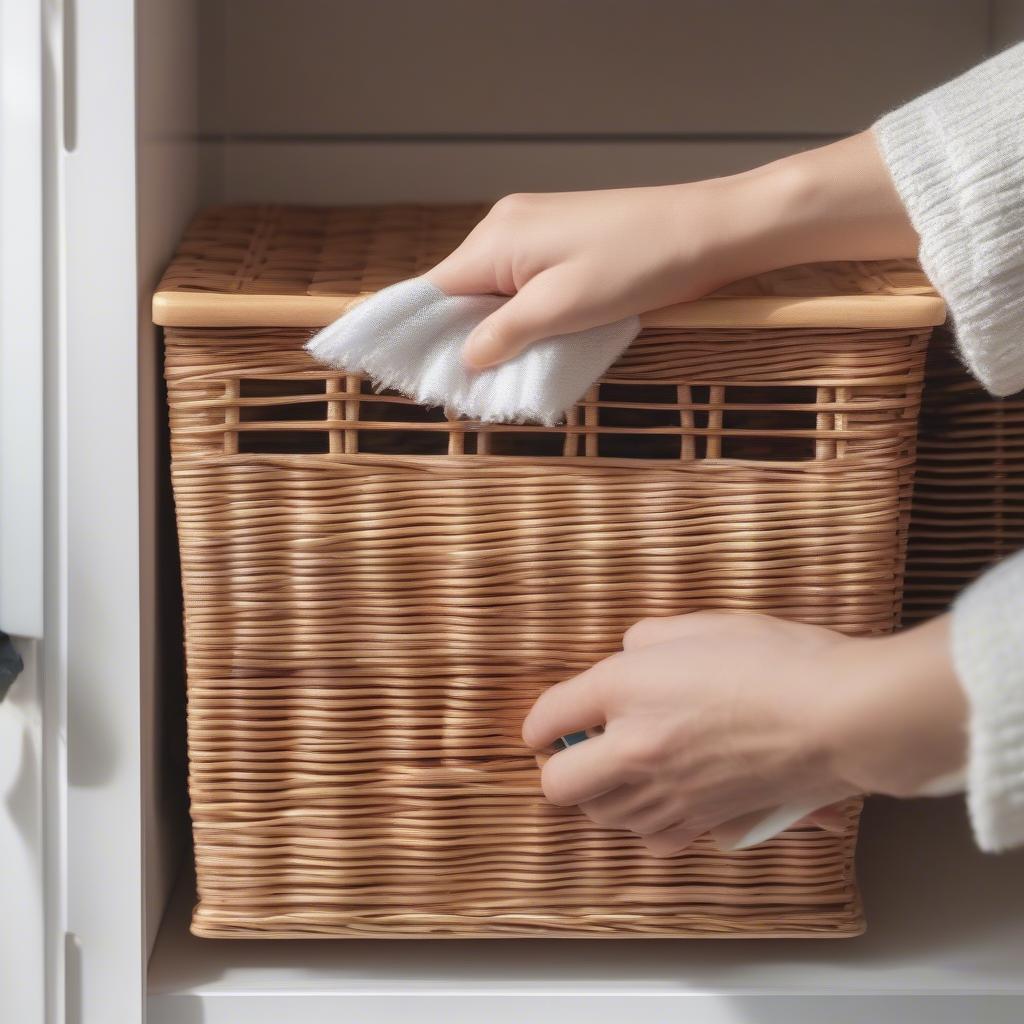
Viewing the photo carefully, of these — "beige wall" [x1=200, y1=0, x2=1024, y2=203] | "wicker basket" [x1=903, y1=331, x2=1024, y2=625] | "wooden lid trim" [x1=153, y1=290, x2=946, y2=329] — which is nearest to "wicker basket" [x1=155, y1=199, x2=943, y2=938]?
"wooden lid trim" [x1=153, y1=290, x2=946, y2=329]

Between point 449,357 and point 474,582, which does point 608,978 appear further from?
point 449,357

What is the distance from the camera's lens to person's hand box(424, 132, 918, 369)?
0.51 meters

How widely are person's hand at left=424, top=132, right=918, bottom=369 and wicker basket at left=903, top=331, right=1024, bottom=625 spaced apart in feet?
0.62

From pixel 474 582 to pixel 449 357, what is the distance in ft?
0.37

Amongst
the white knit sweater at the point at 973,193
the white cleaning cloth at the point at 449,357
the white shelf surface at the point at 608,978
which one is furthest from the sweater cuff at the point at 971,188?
the white shelf surface at the point at 608,978

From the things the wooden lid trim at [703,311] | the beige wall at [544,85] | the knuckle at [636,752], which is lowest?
the knuckle at [636,752]

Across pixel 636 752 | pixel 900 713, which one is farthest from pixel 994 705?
pixel 636 752

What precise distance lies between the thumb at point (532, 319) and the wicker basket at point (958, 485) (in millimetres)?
283

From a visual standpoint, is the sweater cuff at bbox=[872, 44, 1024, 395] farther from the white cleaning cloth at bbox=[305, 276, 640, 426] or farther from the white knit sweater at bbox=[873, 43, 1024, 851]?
the white cleaning cloth at bbox=[305, 276, 640, 426]

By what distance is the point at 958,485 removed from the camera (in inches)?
28.4

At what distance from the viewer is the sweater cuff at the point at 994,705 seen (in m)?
0.39

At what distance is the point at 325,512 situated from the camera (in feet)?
1.82

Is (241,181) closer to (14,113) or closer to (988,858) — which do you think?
(14,113)

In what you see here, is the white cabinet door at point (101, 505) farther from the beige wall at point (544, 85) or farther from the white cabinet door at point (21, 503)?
the beige wall at point (544, 85)
